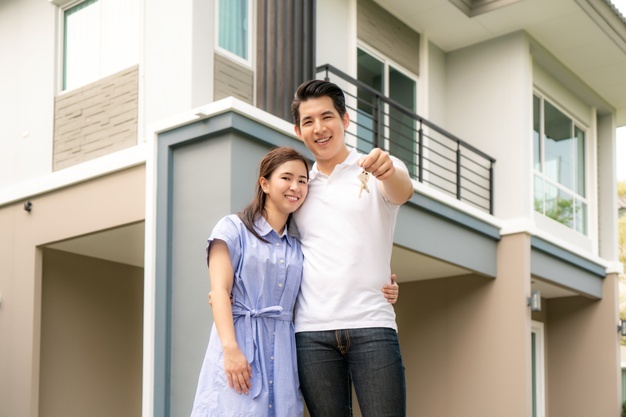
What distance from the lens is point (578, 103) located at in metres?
11.4

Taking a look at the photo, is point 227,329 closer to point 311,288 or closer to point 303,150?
point 311,288

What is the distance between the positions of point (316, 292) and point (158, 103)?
4022 mm

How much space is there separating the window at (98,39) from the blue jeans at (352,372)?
4632 millimetres

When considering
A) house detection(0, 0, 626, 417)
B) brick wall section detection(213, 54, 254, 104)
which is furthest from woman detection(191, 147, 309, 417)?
brick wall section detection(213, 54, 254, 104)

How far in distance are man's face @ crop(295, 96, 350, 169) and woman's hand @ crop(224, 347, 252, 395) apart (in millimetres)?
780

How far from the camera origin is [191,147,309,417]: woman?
2879 millimetres

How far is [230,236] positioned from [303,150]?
3.28 meters

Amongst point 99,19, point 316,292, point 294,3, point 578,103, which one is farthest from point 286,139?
point 578,103

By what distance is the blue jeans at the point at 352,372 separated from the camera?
2.87 meters

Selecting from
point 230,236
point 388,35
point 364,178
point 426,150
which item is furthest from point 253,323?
point 426,150

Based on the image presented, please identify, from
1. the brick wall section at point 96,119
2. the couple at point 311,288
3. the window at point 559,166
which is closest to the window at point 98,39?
the brick wall section at point 96,119

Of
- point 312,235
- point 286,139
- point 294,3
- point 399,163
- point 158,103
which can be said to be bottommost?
point 312,235

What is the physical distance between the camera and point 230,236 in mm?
2951

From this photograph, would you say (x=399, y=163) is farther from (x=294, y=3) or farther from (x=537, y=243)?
(x=537, y=243)
